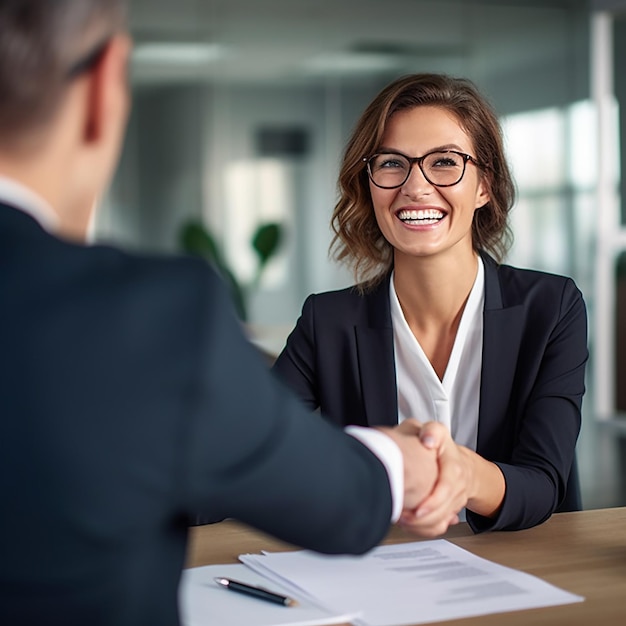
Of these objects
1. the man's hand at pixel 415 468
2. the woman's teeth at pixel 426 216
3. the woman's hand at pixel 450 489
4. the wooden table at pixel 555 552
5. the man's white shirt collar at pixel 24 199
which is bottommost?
the wooden table at pixel 555 552

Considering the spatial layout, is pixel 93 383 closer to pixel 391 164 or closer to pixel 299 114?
pixel 391 164

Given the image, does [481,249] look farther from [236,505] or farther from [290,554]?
[236,505]

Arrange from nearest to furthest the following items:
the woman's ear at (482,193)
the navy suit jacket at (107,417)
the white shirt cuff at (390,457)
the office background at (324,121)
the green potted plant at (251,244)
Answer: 1. the navy suit jacket at (107,417)
2. the white shirt cuff at (390,457)
3. the woman's ear at (482,193)
4. the office background at (324,121)
5. the green potted plant at (251,244)

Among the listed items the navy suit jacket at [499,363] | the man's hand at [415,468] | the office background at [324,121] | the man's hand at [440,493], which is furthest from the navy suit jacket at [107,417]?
the office background at [324,121]

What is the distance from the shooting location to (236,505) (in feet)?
2.45

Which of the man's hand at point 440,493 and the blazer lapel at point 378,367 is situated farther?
the blazer lapel at point 378,367

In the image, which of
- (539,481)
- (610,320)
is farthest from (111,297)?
(610,320)

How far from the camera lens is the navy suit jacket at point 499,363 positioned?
1.83 m

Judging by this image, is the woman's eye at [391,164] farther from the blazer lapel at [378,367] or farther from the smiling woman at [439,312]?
the blazer lapel at [378,367]

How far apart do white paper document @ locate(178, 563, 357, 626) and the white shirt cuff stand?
0.26 m

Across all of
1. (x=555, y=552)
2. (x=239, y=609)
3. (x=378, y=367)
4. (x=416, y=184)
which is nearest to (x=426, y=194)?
(x=416, y=184)

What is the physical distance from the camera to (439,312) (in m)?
2.08

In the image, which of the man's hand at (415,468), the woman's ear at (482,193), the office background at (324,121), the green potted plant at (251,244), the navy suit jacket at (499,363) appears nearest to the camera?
the man's hand at (415,468)

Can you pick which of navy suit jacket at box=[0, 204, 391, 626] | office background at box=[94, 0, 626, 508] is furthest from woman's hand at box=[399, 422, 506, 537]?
office background at box=[94, 0, 626, 508]
